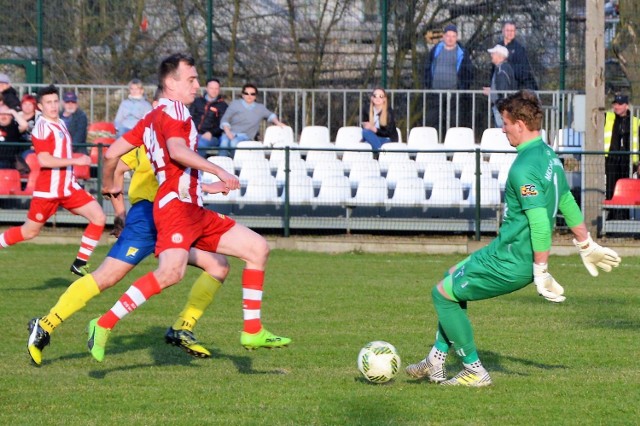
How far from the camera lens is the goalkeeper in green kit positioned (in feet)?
22.9

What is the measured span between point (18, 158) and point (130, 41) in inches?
199

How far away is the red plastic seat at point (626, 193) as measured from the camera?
16.4m

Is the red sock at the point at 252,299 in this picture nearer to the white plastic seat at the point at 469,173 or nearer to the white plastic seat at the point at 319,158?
the white plastic seat at the point at 469,173

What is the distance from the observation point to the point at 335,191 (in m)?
17.1

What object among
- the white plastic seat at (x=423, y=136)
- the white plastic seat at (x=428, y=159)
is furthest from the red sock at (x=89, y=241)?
the white plastic seat at (x=423, y=136)

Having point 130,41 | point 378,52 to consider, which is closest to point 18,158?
point 130,41

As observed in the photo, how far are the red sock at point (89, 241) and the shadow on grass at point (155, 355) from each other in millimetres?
2731

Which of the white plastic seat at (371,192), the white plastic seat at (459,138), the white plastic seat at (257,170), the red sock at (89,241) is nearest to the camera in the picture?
the red sock at (89,241)

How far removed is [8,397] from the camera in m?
7.08

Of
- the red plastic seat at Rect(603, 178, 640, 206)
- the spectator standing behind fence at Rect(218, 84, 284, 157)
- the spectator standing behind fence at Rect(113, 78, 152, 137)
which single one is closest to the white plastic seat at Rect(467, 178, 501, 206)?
the red plastic seat at Rect(603, 178, 640, 206)

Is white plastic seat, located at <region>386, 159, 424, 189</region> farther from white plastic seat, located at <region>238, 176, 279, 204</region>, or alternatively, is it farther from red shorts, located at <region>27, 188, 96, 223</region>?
red shorts, located at <region>27, 188, 96, 223</region>

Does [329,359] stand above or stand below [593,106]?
below

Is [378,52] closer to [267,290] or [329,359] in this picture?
[267,290]

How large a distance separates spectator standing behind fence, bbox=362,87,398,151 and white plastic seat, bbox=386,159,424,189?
107 cm
